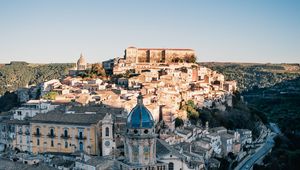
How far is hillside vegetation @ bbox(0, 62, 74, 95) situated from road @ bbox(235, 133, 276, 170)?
241 feet

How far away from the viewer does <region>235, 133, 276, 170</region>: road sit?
52.1 m

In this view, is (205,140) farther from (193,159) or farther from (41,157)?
(41,157)

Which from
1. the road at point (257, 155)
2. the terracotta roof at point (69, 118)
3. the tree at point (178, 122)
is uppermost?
the terracotta roof at point (69, 118)

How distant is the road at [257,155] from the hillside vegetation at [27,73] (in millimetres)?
73534

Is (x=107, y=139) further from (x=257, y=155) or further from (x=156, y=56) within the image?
(x=156, y=56)

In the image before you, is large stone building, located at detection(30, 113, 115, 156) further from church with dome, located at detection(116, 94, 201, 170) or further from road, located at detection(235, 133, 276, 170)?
church with dome, located at detection(116, 94, 201, 170)

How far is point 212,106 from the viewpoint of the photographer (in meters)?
67.4

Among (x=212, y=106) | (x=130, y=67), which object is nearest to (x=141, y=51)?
(x=130, y=67)

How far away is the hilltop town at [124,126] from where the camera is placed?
26245mm

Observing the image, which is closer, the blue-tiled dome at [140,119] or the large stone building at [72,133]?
the blue-tiled dome at [140,119]

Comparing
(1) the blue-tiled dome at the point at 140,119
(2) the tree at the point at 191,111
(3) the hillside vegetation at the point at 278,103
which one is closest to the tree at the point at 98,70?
(2) the tree at the point at 191,111

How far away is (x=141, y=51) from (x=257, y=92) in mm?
46519

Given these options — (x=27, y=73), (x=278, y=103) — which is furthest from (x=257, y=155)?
(x=27, y=73)

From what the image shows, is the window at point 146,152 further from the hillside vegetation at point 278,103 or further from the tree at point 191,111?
the tree at point 191,111
